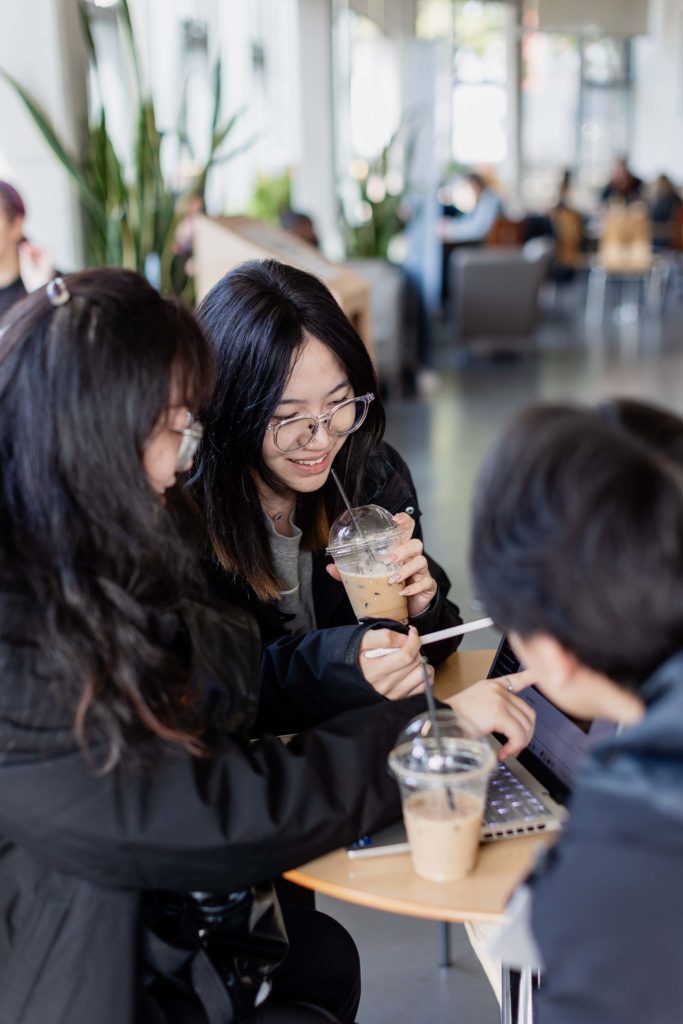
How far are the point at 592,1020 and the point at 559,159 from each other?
56.6 feet

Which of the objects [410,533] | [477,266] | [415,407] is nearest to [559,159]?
[477,266]

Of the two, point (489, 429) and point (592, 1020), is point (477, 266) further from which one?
point (592, 1020)

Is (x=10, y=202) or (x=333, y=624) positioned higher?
(x=10, y=202)

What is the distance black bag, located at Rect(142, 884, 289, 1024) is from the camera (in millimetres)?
1198

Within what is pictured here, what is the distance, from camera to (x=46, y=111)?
4.25 meters

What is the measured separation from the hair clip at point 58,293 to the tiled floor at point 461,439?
0.52m

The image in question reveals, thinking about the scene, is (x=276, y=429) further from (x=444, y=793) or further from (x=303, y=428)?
(x=444, y=793)

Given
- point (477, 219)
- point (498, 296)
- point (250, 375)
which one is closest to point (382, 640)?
point (250, 375)

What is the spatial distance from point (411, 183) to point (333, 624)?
6816 millimetres

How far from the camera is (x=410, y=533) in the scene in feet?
5.76

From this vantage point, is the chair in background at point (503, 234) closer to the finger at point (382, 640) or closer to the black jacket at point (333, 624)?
the black jacket at point (333, 624)

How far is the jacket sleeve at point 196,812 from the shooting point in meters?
1.10

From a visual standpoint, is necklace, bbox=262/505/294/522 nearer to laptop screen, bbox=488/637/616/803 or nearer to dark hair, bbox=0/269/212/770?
laptop screen, bbox=488/637/616/803

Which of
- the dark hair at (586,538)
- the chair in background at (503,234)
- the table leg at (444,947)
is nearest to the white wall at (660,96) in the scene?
the chair in background at (503,234)
